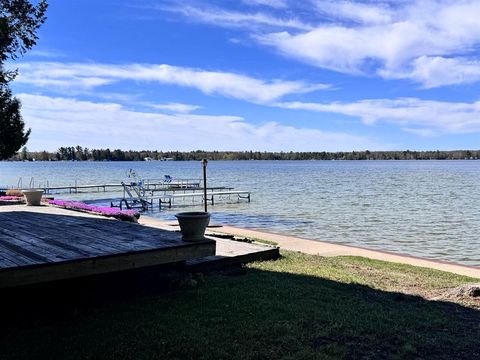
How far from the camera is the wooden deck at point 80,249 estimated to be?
4.68m

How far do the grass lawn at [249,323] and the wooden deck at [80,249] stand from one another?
50cm

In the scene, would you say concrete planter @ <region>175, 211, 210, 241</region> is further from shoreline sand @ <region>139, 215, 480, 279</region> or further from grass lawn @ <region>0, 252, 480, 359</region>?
shoreline sand @ <region>139, 215, 480, 279</region>

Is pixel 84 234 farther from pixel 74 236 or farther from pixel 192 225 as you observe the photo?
pixel 192 225

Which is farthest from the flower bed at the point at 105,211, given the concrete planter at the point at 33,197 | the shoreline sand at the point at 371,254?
the shoreline sand at the point at 371,254

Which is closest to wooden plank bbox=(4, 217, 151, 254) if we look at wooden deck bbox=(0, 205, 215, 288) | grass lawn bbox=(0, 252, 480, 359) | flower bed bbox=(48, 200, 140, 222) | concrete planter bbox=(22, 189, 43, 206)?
wooden deck bbox=(0, 205, 215, 288)

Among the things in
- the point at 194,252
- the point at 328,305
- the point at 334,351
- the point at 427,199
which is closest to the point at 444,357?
the point at 334,351

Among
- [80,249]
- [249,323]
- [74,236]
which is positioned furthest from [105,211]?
[249,323]

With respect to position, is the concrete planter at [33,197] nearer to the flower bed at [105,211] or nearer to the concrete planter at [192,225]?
the flower bed at [105,211]

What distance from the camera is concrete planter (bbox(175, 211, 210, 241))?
6.08 meters

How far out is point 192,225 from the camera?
611 centimetres

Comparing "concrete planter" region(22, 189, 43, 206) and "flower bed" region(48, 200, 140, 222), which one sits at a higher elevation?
"concrete planter" region(22, 189, 43, 206)

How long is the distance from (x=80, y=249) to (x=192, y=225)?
139cm

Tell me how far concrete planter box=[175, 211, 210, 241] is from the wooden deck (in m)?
0.12

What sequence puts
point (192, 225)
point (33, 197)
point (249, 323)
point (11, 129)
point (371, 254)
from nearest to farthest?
point (249, 323), point (192, 225), point (371, 254), point (33, 197), point (11, 129)
